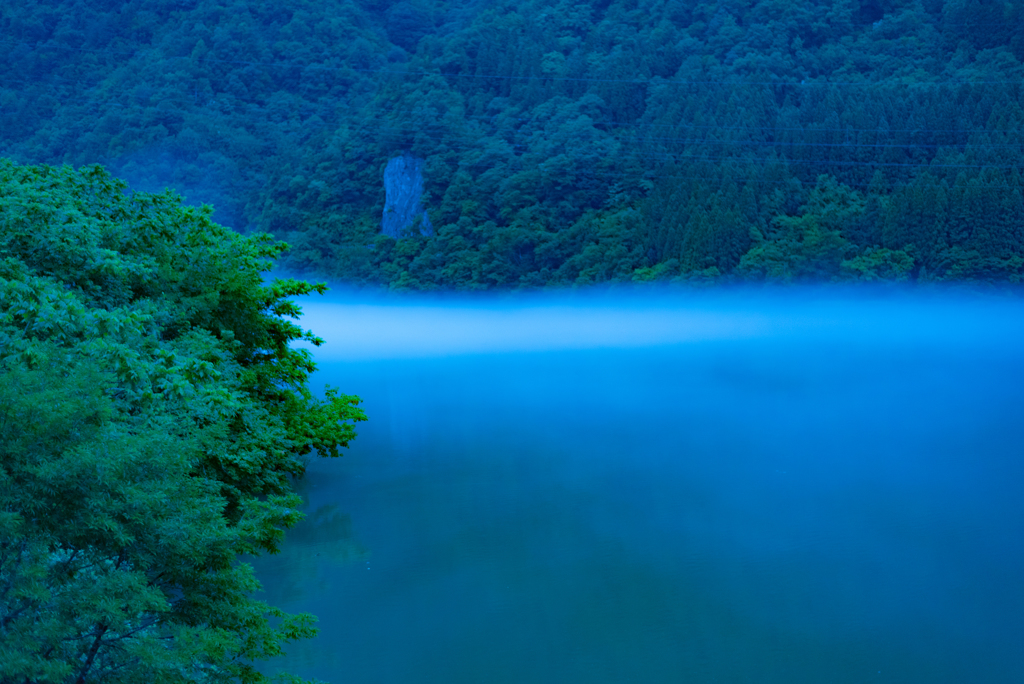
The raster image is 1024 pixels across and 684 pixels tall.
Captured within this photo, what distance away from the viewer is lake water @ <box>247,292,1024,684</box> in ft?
38.9

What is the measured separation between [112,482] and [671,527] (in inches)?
452

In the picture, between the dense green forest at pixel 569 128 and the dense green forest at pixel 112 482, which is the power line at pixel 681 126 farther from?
Answer: the dense green forest at pixel 112 482

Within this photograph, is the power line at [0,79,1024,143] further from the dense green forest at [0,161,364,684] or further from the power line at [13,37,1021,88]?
the dense green forest at [0,161,364,684]

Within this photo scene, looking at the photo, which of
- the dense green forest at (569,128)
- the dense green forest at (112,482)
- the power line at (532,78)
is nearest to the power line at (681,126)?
the dense green forest at (569,128)

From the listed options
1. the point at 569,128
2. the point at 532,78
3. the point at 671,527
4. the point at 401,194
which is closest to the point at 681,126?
the point at 569,128

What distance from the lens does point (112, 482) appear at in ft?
20.7

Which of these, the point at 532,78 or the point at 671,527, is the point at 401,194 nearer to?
the point at 532,78

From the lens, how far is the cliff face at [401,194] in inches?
2527

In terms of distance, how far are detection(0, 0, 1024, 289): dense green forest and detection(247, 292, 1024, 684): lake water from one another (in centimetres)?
1853

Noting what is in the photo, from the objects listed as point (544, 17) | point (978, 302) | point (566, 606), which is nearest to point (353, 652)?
point (566, 606)

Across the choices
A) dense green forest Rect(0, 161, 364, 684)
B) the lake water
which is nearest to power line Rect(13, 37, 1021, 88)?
the lake water

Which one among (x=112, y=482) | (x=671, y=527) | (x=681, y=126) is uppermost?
(x=681, y=126)

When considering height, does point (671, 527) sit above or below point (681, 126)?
below

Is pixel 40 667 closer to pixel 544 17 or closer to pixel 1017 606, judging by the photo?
pixel 1017 606
